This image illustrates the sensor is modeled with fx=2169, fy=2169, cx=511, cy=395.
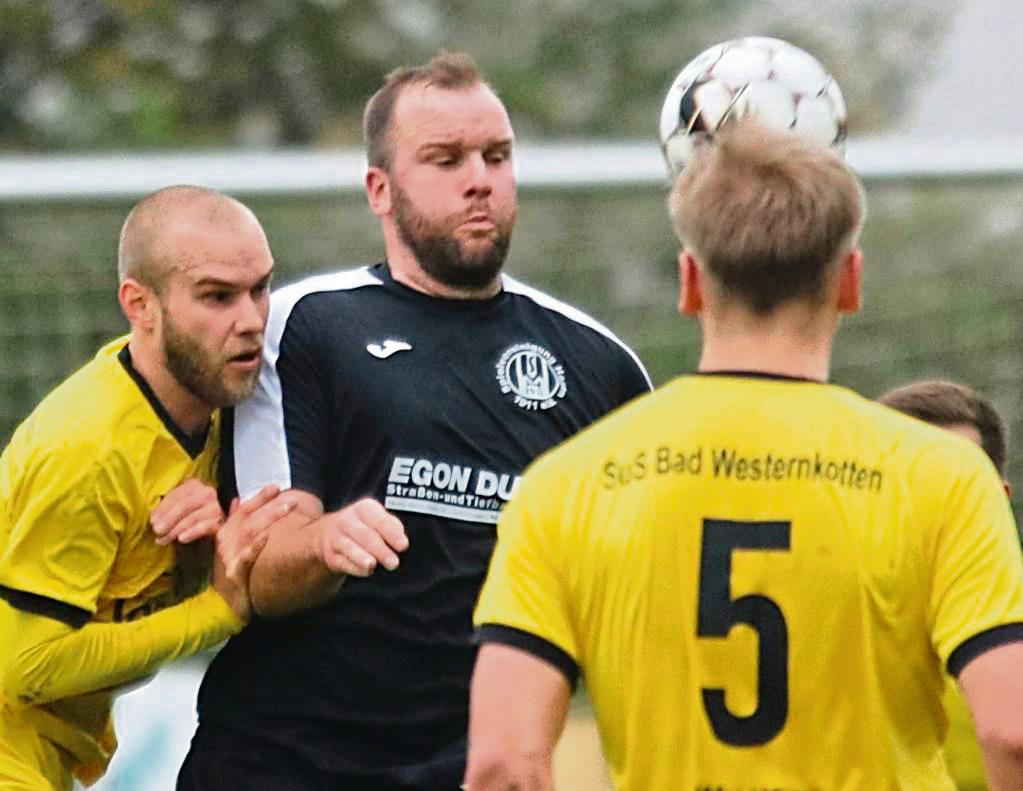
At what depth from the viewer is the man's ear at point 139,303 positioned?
4535 mm

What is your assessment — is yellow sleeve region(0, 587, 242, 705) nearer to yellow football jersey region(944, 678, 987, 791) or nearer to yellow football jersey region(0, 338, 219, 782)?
yellow football jersey region(0, 338, 219, 782)

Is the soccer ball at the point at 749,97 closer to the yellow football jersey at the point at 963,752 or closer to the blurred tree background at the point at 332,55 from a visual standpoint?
the yellow football jersey at the point at 963,752

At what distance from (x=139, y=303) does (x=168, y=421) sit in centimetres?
27

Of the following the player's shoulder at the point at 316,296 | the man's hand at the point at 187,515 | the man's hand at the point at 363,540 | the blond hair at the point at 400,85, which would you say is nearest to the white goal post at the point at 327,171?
the blond hair at the point at 400,85

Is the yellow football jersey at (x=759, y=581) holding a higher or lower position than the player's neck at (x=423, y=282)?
lower

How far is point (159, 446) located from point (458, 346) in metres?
0.67

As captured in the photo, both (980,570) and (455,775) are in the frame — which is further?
(455,775)

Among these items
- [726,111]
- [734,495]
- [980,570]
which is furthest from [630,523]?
[726,111]

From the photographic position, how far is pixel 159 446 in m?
4.46

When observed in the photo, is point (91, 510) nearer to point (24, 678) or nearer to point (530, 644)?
point (24, 678)

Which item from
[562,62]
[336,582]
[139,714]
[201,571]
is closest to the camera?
[336,582]

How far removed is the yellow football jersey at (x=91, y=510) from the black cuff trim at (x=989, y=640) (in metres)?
1.92

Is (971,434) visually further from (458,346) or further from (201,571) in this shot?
(201,571)

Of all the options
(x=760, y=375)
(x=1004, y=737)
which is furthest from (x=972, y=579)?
(x=760, y=375)
